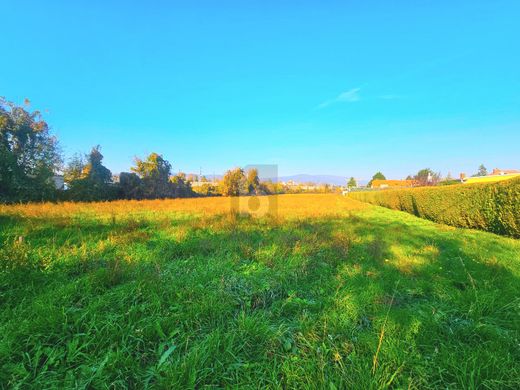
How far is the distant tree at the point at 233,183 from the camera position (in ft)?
131

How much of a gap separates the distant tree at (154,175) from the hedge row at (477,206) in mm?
27943

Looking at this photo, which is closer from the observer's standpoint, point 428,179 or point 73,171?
point 73,171

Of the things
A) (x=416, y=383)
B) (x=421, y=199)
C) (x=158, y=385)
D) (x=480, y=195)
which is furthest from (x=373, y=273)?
(x=421, y=199)

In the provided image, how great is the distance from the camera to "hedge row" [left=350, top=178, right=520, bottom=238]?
6.40 meters

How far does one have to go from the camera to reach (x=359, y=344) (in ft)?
6.03

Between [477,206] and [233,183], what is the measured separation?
114ft

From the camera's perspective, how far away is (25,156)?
Answer: 59.9 ft

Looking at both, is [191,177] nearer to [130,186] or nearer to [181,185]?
[181,185]

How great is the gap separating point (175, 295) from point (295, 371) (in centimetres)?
157

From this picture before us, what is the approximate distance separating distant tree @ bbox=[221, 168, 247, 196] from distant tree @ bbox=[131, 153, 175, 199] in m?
10.8

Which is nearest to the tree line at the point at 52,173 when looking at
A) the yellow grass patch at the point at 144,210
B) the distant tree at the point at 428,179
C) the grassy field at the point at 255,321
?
the yellow grass patch at the point at 144,210

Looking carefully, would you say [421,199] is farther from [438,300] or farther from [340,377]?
[340,377]

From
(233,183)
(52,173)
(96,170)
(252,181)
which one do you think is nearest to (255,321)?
(52,173)

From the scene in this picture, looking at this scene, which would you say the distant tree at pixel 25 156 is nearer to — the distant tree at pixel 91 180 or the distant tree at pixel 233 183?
the distant tree at pixel 91 180
